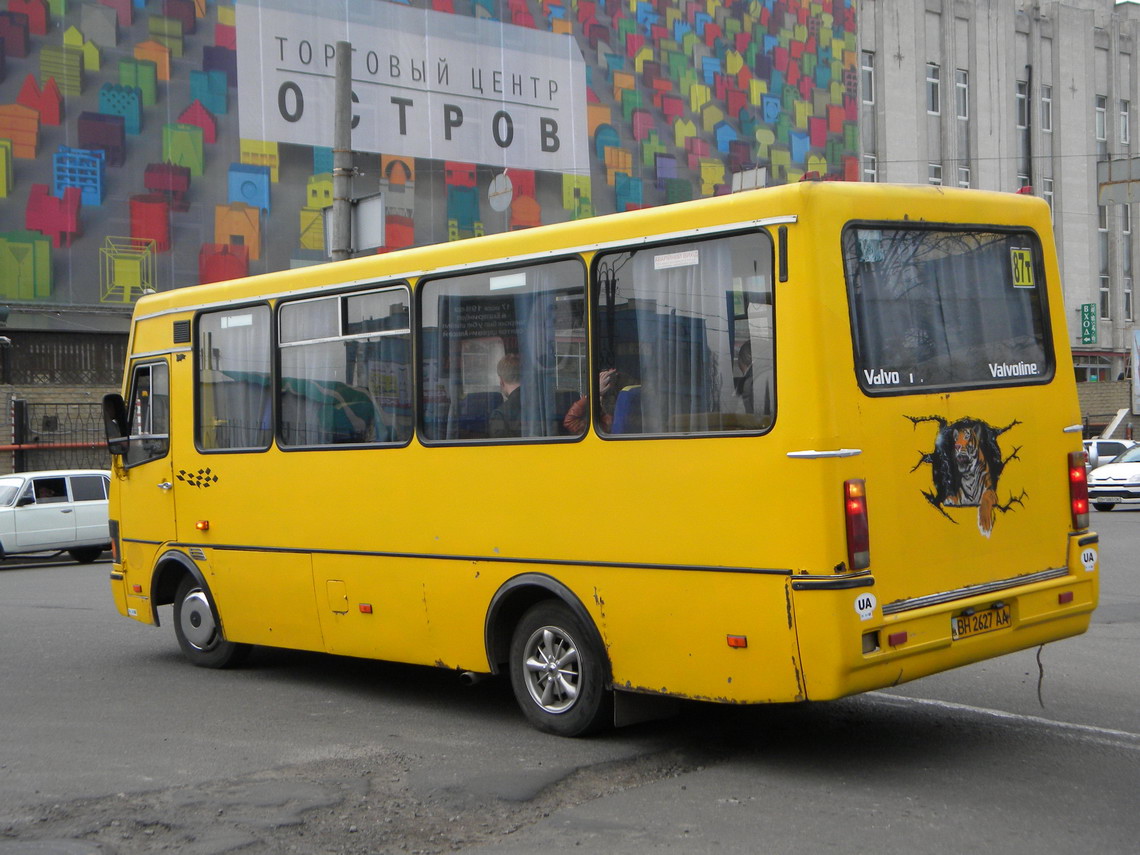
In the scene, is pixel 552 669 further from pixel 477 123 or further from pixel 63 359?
pixel 477 123

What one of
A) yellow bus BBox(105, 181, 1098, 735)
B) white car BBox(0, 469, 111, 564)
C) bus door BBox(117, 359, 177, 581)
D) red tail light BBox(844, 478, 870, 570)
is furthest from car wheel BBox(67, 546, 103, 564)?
red tail light BBox(844, 478, 870, 570)

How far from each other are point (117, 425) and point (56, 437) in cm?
2012

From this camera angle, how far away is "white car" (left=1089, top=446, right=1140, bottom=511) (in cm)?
2958

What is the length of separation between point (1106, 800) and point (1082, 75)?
54359 millimetres

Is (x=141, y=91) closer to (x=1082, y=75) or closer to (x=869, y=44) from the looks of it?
(x=869, y=44)

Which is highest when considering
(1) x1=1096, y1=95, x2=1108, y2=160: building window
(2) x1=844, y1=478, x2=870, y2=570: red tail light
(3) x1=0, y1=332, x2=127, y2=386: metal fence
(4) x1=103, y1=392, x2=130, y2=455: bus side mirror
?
(1) x1=1096, y1=95, x2=1108, y2=160: building window

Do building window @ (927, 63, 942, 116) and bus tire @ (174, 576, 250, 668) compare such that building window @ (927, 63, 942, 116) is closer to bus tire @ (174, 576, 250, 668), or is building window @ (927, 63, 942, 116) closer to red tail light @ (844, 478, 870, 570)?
bus tire @ (174, 576, 250, 668)

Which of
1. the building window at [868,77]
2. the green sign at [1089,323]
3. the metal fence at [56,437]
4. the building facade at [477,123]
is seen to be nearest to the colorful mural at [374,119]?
the building facade at [477,123]

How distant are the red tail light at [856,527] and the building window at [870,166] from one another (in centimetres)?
4567

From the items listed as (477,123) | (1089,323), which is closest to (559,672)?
(477,123)

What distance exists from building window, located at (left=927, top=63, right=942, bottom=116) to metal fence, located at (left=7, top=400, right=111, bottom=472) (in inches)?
1307

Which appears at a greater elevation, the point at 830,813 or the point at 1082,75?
the point at 1082,75

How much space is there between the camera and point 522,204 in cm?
4084

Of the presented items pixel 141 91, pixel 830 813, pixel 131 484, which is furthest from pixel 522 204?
pixel 830 813
